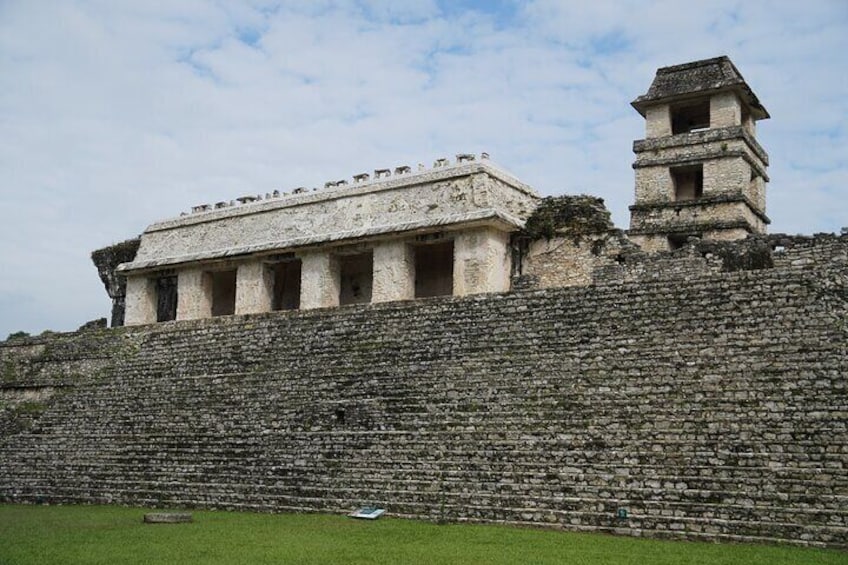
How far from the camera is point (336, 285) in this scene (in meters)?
20.3

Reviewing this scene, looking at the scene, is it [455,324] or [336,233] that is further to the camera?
[336,233]

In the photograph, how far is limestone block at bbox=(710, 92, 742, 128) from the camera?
73.0 ft

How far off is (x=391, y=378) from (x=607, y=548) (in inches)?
209

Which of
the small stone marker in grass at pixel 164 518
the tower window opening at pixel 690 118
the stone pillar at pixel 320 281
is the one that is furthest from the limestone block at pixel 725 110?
the small stone marker in grass at pixel 164 518

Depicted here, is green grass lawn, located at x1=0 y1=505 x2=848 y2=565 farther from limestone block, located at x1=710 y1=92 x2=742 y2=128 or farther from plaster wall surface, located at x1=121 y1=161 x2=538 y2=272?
limestone block, located at x1=710 y1=92 x2=742 y2=128

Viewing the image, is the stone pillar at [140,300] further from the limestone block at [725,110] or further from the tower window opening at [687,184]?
the limestone block at [725,110]

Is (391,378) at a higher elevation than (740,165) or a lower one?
lower

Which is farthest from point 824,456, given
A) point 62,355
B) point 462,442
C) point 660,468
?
point 62,355

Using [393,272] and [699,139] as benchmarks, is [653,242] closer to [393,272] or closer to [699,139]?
[699,139]

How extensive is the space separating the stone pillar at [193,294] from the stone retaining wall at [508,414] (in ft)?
15.1

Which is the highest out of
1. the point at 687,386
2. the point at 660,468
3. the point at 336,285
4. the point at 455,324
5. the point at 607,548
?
the point at 336,285

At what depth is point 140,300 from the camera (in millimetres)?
23188

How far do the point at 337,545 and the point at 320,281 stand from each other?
35.9 feet

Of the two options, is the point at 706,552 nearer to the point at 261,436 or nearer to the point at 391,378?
the point at 391,378
